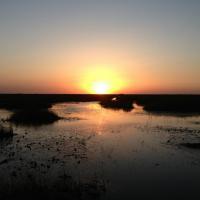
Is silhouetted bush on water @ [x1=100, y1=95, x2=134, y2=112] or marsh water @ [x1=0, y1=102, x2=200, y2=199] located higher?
silhouetted bush on water @ [x1=100, y1=95, x2=134, y2=112]

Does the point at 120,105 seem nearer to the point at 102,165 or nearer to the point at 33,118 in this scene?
the point at 33,118

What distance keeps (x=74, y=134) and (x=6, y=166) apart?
12.8 m

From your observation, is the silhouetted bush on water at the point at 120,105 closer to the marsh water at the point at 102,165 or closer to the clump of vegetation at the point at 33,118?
the clump of vegetation at the point at 33,118

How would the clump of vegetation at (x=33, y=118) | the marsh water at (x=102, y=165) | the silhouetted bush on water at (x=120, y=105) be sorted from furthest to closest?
the silhouetted bush on water at (x=120, y=105) < the clump of vegetation at (x=33, y=118) < the marsh water at (x=102, y=165)

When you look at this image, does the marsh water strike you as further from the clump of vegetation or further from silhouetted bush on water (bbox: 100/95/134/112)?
silhouetted bush on water (bbox: 100/95/134/112)

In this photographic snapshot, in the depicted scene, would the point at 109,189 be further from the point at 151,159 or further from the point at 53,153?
the point at 53,153

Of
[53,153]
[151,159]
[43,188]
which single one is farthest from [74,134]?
[43,188]

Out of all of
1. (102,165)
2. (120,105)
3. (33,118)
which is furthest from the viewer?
(120,105)

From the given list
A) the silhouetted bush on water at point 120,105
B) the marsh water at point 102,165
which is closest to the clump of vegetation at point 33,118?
the marsh water at point 102,165

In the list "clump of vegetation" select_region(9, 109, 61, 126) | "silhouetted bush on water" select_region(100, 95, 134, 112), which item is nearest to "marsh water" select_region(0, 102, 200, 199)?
"clump of vegetation" select_region(9, 109, 61, 126)

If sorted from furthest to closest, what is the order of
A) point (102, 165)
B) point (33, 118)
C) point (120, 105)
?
point (120, 105) → point (33, 118) → point (102, 165)

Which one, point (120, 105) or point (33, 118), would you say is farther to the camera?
point (120, 105)

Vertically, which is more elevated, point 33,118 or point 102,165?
point 33,118

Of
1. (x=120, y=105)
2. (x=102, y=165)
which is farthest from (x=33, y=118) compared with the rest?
(x=120, y=105)
